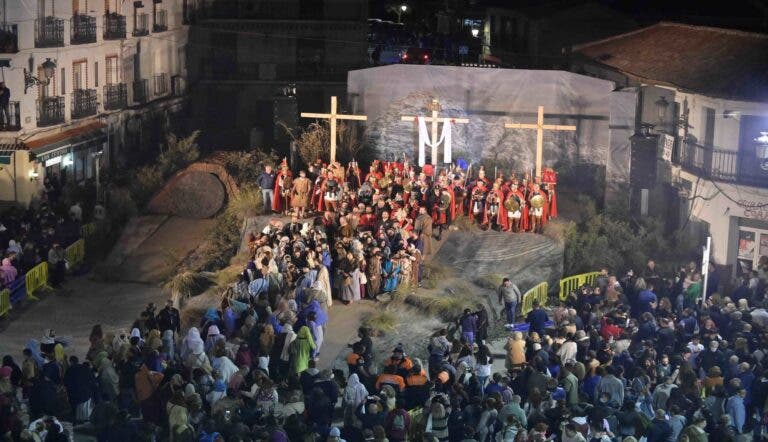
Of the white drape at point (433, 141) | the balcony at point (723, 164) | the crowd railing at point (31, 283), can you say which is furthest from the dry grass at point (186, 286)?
the balcony at point (723, 164)

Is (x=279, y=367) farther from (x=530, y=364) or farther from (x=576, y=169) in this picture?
(x=576, y=169)

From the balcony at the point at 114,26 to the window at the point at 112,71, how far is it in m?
0.63

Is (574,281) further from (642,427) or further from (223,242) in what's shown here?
(642,427)

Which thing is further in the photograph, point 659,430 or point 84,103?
point 84,103

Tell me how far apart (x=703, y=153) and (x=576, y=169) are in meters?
3.17

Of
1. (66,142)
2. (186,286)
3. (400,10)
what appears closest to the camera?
(186,286)

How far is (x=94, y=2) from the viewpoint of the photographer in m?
43.9

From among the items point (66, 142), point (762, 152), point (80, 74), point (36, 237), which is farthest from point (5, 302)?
point (762, 152)

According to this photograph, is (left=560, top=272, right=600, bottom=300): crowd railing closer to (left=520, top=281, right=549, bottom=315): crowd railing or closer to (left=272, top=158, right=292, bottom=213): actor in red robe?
(left=520, top=281, right=549, bottom=315): crowd railing

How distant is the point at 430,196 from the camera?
33.5m

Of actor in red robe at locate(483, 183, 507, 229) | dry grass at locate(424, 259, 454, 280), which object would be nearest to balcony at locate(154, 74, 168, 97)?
actor in red robe at locate(483, 183, 507, 229)

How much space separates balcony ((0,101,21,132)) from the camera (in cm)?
3878

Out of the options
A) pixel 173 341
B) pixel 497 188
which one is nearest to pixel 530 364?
pixel 173 341

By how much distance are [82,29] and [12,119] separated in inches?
196
